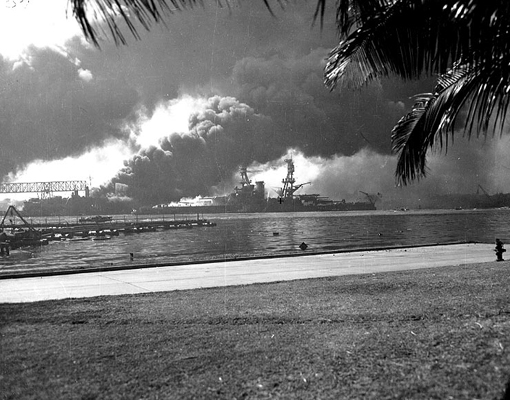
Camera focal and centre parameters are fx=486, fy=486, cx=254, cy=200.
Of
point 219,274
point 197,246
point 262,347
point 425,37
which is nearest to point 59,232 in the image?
point 197,246

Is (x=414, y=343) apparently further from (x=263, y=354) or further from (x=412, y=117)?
(x=412, y=117)

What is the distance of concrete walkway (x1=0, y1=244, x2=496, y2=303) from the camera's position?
384 inches

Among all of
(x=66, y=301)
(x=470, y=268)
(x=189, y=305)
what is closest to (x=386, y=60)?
(x=189, y=305)

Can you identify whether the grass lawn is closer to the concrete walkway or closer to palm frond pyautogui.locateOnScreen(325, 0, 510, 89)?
the concrete walkway

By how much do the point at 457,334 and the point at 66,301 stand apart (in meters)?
5.83

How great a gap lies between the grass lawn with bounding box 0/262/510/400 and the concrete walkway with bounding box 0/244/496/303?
7.27 ft

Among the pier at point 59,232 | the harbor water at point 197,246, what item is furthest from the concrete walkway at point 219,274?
the pier at point 59,232

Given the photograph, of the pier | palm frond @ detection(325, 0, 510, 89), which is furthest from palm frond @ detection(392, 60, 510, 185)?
the pier

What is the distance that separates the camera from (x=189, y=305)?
7.16m

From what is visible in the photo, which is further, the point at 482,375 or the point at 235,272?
the point at 235,272

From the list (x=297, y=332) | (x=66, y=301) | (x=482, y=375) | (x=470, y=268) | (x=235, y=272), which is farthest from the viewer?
(x=235, y=272)

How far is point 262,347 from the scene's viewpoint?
4723 millimetres

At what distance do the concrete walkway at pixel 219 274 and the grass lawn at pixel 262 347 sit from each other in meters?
2.22

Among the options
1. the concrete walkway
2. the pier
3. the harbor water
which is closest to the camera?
the concrete walkway
